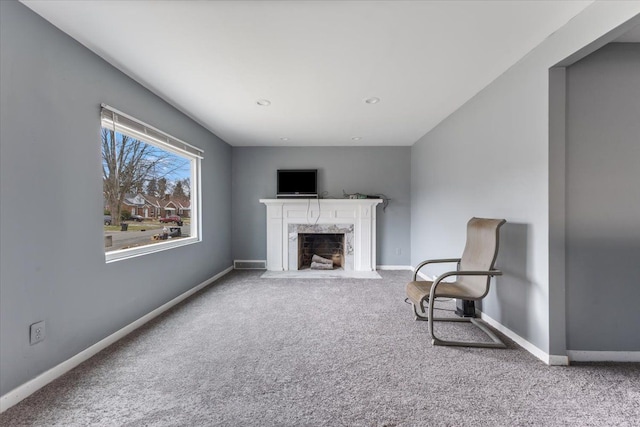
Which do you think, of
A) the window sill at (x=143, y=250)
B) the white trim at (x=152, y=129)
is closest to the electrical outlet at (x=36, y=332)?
the window sill at (x=143, y=250)

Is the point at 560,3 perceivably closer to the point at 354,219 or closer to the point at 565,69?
the point at 565,69

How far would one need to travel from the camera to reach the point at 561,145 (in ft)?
5.74

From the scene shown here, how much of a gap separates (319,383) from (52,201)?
6.77 feet

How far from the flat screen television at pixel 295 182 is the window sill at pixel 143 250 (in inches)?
71.5

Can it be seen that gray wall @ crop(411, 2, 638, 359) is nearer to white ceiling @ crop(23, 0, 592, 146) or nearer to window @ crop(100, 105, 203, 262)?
white ceiling @ crop(23, 0, 592, 146)

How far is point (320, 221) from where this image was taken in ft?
15.2

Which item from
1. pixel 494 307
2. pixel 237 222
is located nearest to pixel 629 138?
pixel 494 307

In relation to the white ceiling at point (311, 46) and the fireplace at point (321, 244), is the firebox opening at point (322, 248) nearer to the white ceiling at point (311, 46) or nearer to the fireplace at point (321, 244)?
the fireplace at point (321, 244)

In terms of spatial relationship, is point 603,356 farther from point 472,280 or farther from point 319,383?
point 319,383

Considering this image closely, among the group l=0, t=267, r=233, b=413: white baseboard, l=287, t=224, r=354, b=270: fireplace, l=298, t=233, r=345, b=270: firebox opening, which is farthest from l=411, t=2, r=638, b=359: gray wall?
l=0, t=267, r=233, b=413: white baseboard

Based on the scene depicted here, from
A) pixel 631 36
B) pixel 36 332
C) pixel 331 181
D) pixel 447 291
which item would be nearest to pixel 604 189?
pixel 631 36

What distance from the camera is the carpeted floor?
1.31 metres

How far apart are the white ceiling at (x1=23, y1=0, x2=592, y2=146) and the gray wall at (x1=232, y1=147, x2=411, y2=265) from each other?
174 cm

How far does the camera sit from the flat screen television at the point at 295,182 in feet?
15.2
